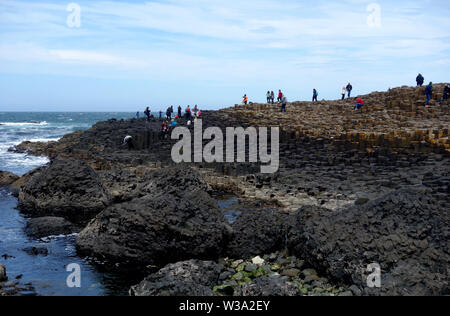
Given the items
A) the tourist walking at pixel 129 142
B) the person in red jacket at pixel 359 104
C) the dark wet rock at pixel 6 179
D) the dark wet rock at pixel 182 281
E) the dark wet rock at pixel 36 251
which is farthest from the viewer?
the person in red jacket at pixel 359 104

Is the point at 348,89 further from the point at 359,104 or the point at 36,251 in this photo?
the point at 36,251

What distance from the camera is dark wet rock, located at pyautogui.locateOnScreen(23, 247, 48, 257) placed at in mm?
11359

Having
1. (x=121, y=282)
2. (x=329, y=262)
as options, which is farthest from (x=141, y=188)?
(x=329, y=262)

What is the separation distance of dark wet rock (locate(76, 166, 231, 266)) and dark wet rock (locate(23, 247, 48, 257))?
3.55ft

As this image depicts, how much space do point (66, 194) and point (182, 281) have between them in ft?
29.5

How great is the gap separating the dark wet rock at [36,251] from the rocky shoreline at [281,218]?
1.09 meters

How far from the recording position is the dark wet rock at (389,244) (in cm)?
807

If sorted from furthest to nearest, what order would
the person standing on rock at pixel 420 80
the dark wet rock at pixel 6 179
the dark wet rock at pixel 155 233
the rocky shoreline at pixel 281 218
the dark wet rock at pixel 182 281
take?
the person standing on rock at pixel 420 80 < the dark wet rock at pixel 6 179 < the dark wet rock at pixel 155 233 < the rocky shoreline at pixel 281 218 < the dark wet rock at pixel 182 281

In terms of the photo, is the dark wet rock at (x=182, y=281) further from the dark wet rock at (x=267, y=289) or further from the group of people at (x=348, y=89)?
the group of people at (x=348, y=89)

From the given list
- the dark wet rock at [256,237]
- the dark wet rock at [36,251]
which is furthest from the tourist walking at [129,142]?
the dark wet rock at [256,237]

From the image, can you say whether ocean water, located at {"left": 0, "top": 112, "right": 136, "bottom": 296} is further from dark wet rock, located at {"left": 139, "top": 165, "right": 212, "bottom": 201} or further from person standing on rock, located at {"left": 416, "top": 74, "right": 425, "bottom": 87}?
person standing on rock, located at {"left": 416, "top": 74, "right": 425, "bottom": 87}

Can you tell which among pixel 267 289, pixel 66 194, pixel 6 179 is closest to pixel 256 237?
pixel 267 289
